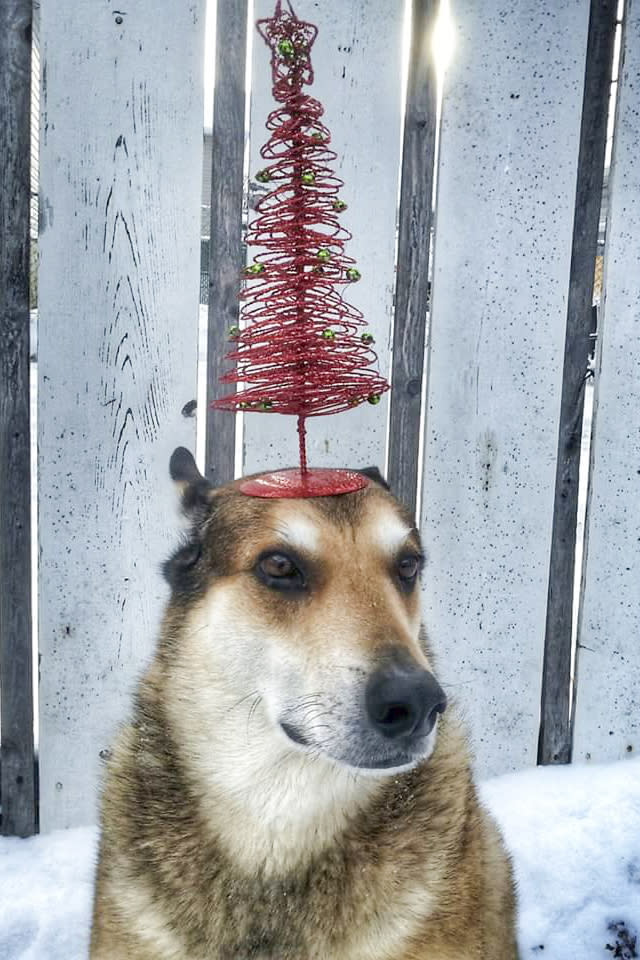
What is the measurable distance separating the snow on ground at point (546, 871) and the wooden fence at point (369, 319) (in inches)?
7.2

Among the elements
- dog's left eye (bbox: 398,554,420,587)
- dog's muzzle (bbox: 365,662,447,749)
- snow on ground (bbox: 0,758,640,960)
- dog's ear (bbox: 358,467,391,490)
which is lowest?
snow on ground (bbox: 0,758,640,960)

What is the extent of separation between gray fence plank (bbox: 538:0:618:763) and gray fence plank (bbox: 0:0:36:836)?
2193 millimetres

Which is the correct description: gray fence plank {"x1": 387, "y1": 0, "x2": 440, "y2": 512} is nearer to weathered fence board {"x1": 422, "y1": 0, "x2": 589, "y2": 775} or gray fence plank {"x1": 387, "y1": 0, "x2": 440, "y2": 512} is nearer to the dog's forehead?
weathered fence board {"x1": 422, "y1": 0, "x2": 589, "y2": 775}

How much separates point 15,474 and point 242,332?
145 centimetres

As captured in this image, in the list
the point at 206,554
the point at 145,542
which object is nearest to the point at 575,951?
the point at 206,554

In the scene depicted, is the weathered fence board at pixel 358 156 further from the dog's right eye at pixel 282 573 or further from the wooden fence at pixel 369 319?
the dog's right eye at pixel 282 573

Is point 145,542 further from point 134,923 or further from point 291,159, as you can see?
point 291,159

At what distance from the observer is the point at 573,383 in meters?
3.26

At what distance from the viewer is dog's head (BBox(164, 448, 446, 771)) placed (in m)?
1.64

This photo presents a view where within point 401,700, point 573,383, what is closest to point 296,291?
point 401,700

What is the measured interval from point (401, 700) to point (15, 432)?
2035 millimetres

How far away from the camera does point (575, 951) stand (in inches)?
103

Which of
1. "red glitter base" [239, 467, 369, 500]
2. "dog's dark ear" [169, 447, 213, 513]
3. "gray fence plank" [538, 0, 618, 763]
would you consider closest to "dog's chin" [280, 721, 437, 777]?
"red glitter base" [239, 467, 369, 500]

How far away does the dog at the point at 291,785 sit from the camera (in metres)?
1.76
